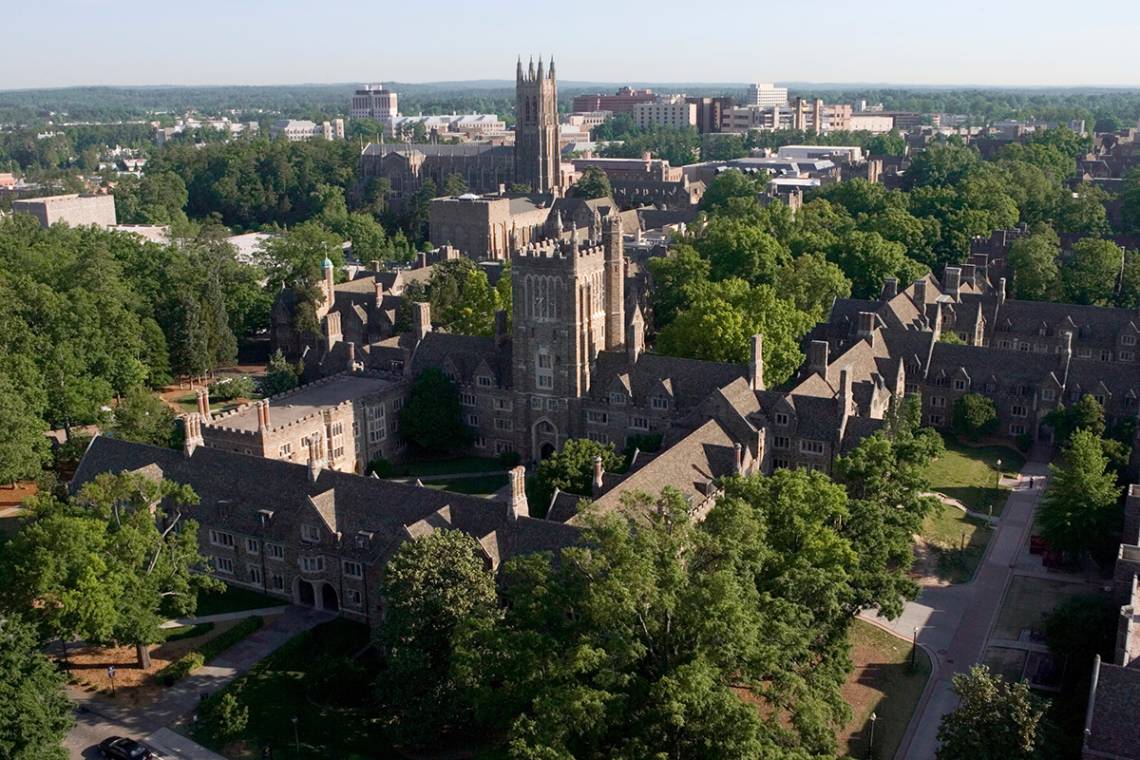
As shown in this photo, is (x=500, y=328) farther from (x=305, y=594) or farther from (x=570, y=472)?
(x=305, y=594)

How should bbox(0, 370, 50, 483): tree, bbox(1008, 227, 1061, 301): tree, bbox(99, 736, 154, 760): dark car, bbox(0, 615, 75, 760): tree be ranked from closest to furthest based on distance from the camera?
bbox(0, 615, 75, 760): tree
bbox(99, 736, 154, 760): dark car
bbox(0, 370, 50, 483): tree
bbox(1008, 227, 1061, 301): tree

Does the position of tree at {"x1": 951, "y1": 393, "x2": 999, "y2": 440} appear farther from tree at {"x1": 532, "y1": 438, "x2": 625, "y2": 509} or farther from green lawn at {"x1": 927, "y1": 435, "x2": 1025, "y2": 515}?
tree at {"x1": 532, "y1": 438, "x2": 625, "y2": 509}

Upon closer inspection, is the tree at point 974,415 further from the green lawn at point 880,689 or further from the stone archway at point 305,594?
the stone archway at point 305,594

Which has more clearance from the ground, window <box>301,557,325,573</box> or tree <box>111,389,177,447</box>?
tree <box>111,389,177,447</box>

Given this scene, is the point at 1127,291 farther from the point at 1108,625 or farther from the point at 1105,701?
the point at 1105,701

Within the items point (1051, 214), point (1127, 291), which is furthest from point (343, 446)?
point (1051, 214)

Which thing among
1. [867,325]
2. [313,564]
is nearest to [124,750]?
[313,564]

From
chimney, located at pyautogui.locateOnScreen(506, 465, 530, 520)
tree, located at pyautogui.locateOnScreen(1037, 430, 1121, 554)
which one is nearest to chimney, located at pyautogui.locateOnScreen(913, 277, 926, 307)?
tree, located at pyautogui.locateOnScreen(1037, 430, 1121, 554)
